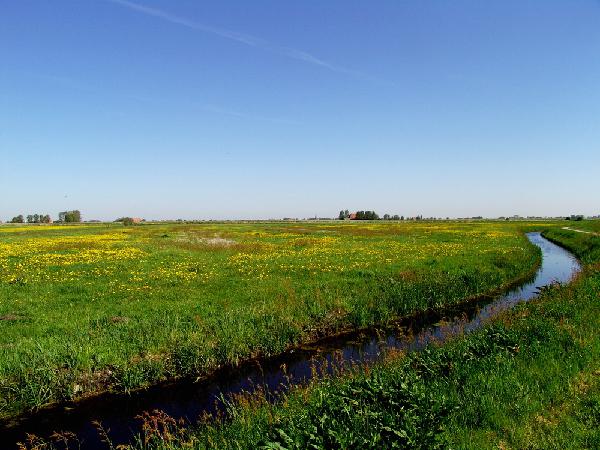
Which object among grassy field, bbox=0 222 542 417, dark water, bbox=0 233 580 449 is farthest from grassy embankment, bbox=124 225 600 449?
grassy field, bbox=0 222 542 417

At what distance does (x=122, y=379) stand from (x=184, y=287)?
904 cm

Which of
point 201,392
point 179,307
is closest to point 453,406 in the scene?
point 201,392

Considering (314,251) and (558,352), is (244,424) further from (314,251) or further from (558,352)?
(314,251)

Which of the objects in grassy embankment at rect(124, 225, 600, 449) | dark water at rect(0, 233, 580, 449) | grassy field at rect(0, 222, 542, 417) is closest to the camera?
grassy embankment at rect(124, 225, 600, 449)

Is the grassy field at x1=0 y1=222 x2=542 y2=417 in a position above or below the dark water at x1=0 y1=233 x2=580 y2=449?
above

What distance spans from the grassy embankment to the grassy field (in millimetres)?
3472

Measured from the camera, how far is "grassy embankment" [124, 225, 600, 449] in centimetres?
588

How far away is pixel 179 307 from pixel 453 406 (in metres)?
11.7

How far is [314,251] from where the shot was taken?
1366 inches

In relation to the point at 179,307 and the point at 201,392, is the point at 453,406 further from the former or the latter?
the point at 179,307

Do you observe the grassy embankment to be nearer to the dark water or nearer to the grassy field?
the dark water

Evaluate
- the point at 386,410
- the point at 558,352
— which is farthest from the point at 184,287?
the point at 558,352

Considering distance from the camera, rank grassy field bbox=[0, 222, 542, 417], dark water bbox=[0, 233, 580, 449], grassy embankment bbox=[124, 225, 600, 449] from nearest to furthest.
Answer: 1. grassy embankment bbox=[124, 225, 600, 449]
2. dark water bbox=[0, 233, 580, 449]
3. grassy field bbox=[0, 222, 542, 417]

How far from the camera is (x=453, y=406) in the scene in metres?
6.77
